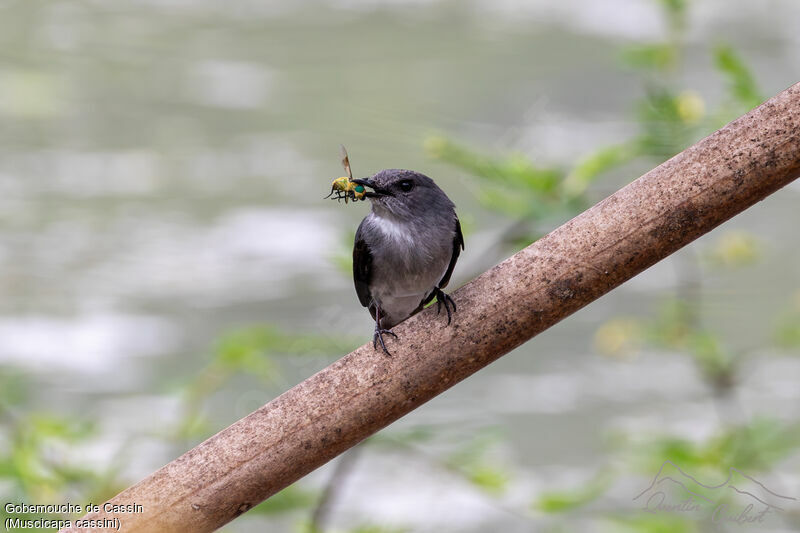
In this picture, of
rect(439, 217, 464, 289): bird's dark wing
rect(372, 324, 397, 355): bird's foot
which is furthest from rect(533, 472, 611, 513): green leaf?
rect(372, 324, 397, 355): bird's foot

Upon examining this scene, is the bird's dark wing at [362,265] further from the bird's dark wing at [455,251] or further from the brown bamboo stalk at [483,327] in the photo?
the brown bamboo stalk at [483,327]

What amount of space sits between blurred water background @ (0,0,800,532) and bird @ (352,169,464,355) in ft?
6.04

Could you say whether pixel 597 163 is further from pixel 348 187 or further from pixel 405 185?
pixel 348 187

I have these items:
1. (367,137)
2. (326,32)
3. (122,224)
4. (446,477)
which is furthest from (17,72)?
(446,477)

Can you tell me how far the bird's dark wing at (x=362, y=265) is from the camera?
2.48 metres

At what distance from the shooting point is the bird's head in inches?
94.2

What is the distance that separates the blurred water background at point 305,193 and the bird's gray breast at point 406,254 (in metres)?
1.85

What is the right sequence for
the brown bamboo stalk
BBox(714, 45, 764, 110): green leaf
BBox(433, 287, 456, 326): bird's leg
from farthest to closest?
BBox(714, 45, 764, 110): green leaf, BBox(433, 287, 456, 326): bird's leg, the brown bamboo stalk

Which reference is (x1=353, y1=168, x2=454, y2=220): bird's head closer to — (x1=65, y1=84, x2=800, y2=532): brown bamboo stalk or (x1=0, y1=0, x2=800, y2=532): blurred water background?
(x1=65, y1=84, x2=800, y2=532): brown bamboo stalk

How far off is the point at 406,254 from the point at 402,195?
14 centimetres

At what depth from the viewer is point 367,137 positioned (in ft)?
17.8

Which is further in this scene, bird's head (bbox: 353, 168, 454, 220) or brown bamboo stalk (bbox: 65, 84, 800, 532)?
bird's head (bbox: 353, 168, 454, 220)

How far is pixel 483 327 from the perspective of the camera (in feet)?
5.97

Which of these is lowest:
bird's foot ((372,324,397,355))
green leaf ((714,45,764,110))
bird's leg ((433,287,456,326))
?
bird's foot ((372,324,397,355))
